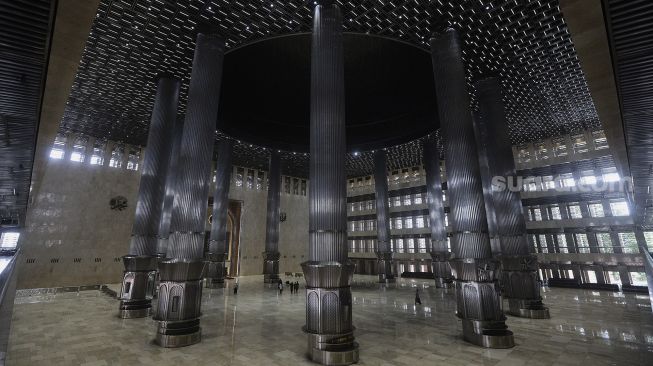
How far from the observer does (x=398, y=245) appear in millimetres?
36312

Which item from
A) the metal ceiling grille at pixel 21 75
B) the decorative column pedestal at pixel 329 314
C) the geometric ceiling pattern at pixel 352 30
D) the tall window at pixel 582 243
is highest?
the geometric ceiling pattern at pixel 352 30

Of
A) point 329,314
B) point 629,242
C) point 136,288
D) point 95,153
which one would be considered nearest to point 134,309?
point 136,288

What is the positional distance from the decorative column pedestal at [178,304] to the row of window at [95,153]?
2168 cm

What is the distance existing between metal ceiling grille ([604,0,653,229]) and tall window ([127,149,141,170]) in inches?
1254

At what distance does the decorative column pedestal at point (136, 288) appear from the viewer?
12.7m

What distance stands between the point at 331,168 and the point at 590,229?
87.4 ft

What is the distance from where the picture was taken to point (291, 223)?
1553 inches

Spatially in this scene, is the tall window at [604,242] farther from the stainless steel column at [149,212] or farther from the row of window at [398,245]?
the stainless steel column at [149,212]

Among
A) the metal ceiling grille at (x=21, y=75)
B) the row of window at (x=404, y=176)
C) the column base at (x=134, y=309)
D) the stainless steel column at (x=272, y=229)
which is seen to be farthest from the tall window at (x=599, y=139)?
the column base at (x=134, y=309)

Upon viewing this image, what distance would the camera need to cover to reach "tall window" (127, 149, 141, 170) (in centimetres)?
2742

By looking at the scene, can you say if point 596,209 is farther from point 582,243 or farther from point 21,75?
point 21,75

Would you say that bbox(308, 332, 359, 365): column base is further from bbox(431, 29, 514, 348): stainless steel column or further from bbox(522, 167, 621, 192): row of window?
bbox(522, 167, 621, 192): row of window

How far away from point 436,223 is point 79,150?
30067 mm

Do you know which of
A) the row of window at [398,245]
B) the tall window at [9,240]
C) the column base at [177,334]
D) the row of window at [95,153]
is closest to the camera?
the column base at [177,334]
